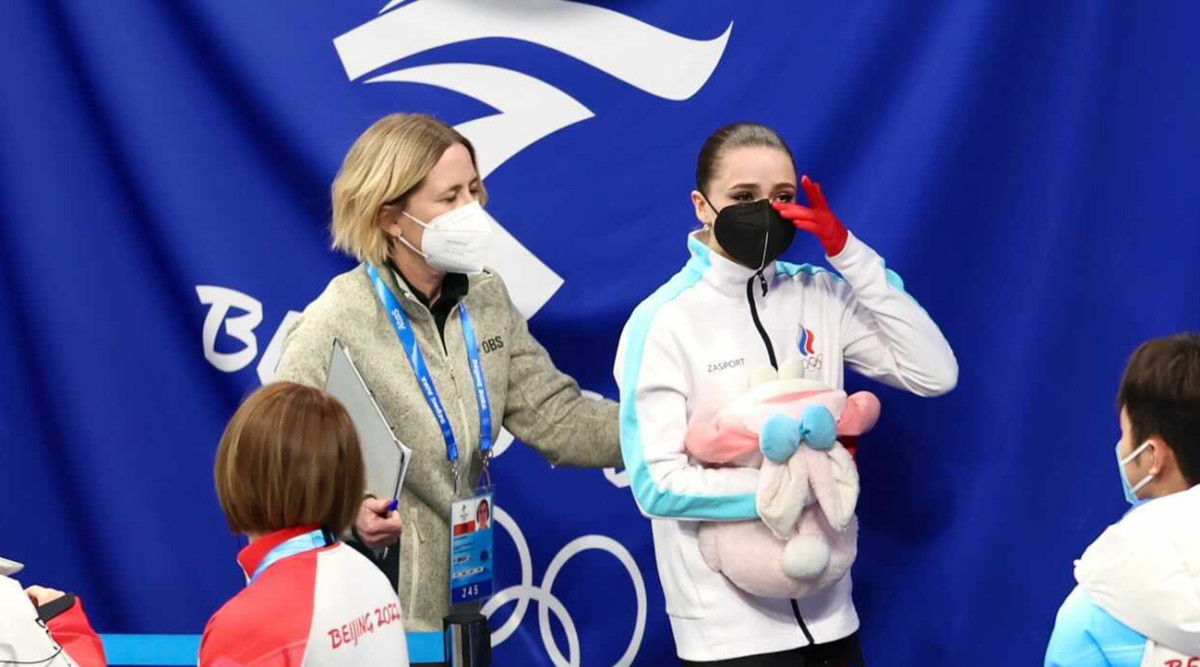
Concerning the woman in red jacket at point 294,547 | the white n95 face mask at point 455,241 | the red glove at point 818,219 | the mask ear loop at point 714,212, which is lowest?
the woman in red jacket at point 294,547

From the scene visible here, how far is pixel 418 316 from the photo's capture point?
3.42 m

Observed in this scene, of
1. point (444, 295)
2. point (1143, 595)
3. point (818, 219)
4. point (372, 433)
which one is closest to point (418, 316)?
point (444, 295)

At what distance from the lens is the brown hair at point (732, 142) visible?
3264 mm

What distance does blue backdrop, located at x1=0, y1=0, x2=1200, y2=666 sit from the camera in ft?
12.1

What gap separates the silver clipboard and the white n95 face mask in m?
0.30

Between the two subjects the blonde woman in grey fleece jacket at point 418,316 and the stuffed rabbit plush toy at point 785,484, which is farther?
the blonde woman in grey fleece jacket at point 418,316

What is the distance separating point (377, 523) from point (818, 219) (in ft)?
3.41

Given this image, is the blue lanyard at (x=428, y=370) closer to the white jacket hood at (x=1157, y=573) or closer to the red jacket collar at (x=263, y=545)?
the red jacket collar at (x=263, y=545)

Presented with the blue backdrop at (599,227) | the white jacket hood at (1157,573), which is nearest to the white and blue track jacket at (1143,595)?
the white jacket hood at (1157,573)

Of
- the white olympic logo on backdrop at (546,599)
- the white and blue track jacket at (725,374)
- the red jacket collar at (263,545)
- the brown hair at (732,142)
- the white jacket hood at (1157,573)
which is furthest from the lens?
the white olympic logo on backdrop at (546,599)

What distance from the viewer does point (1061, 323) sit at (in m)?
3.71

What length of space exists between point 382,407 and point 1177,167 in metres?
1.82

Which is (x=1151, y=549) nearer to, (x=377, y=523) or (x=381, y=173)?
(x=377, y=523)

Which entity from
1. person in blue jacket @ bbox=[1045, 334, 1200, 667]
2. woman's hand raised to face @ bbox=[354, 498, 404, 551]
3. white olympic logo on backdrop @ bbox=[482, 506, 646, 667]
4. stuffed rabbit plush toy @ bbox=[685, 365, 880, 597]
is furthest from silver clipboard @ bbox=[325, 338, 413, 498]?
person in blue jacket @ bbox=[1045, 334, 1200, 667]
